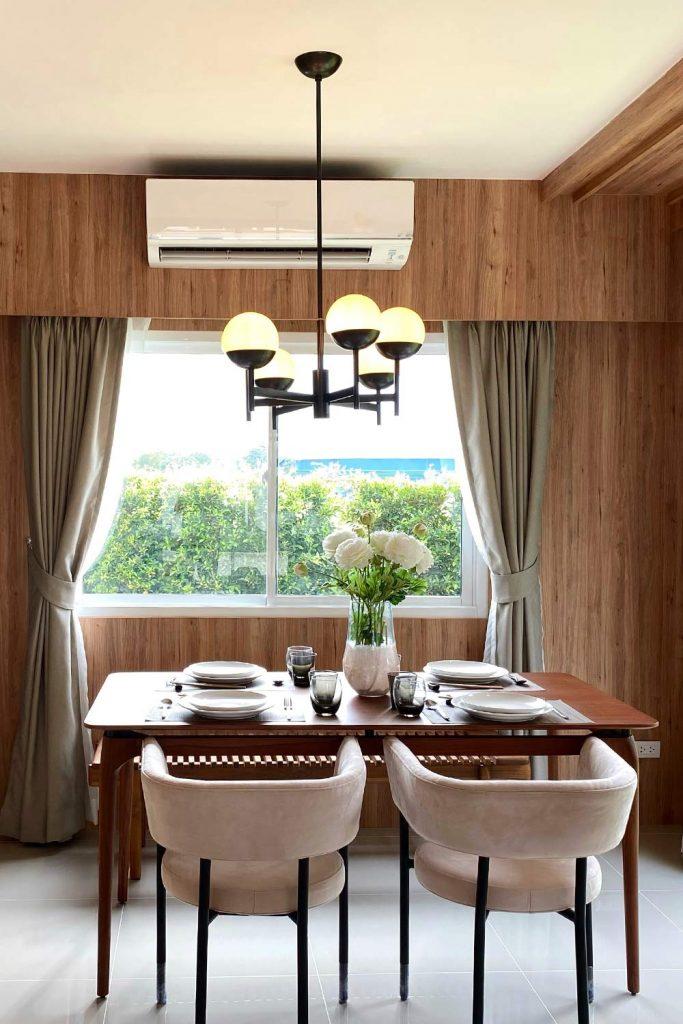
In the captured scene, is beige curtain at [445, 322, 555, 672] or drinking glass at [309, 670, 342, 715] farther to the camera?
beige curtain at [445, 322, 555, 672]

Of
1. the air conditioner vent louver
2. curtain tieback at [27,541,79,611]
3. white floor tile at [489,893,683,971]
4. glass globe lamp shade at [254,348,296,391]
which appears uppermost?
the air conditioner vent louver

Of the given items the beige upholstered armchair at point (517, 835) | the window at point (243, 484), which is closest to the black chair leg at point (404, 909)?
the beige upholstered armchair at point (517, 835)

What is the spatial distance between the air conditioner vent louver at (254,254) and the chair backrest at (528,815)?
→ 2116 mm

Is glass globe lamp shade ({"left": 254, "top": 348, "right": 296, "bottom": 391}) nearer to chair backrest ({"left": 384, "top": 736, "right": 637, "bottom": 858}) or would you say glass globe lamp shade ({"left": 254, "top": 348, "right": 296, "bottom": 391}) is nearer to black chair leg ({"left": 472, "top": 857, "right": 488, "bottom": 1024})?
chair backrest ({"left": 384, "top": 736, "right": 637, "bottom": 858})

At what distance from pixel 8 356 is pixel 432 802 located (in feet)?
8.84

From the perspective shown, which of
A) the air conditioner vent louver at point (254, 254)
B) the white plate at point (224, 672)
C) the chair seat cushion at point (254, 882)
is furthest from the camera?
the air conditioner vent louver at point (254, 254)

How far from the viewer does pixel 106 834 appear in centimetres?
263

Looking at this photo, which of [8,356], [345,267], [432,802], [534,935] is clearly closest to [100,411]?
[8,356]

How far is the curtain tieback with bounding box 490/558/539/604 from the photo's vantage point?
3.94 m

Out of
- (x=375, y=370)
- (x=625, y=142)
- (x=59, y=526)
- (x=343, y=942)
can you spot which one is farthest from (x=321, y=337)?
(x=343, y=942)

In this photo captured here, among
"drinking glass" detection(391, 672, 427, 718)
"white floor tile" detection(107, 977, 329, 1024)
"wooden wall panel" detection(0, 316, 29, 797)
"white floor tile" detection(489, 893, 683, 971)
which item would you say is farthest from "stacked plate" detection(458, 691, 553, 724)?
"wooden wall panel" detection(0, 316, 29, 797)

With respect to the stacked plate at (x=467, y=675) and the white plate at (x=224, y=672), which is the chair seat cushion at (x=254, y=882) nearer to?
the white plate at (x=224, y=672)

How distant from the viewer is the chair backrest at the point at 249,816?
7.06 ft

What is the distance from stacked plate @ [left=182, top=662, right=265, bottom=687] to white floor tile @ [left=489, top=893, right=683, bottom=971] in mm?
1175
